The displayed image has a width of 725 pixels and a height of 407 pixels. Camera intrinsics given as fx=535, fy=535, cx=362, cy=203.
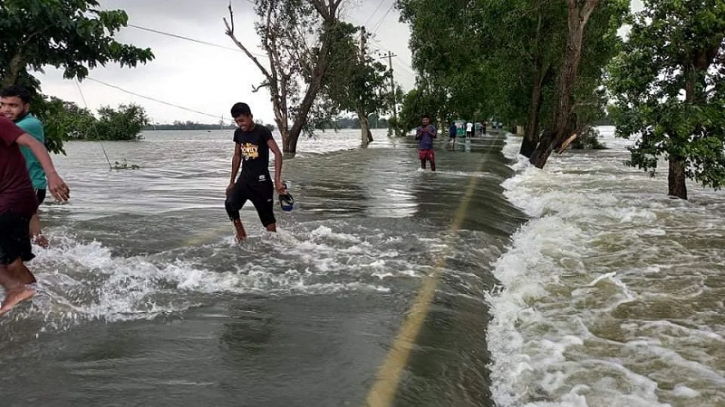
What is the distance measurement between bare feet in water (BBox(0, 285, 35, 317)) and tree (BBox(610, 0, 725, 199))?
34.4 ft

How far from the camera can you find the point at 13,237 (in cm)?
A: 405

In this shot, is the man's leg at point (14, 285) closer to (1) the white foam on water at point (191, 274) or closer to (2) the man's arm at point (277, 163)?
(1) the white foam on water at point (191, 274)

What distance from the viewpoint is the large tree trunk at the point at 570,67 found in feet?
52.7

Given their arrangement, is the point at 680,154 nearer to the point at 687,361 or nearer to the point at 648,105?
the point at 648,105

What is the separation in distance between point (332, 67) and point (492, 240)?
75.6 ft

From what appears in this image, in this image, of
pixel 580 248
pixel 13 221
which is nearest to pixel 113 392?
pixel 13 221

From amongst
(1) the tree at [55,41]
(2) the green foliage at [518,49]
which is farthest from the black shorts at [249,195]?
(2) the green foliage at [518,49]

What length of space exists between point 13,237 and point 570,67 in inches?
643

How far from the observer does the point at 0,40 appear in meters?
8.80

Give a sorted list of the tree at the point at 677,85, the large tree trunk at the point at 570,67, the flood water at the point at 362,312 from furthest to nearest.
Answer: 1. the large tree trunk at the point at 570,67
2. the tree at the point at 677,85
3. the flood water at the point at 362,312

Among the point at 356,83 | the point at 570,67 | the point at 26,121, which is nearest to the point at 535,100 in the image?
the point at 570,67

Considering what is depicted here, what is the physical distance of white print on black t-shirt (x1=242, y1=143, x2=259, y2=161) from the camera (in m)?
6.60

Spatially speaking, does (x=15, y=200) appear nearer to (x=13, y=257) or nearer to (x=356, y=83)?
(x=13, y=257)

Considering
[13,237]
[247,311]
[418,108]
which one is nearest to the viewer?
[13,237]
